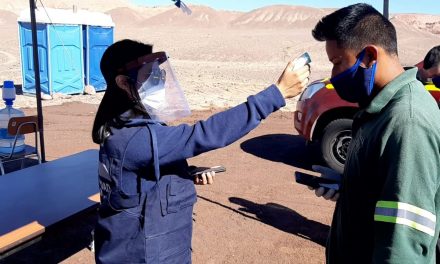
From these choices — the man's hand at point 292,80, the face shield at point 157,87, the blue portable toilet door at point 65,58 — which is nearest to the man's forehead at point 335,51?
the man's hand at point 292,80

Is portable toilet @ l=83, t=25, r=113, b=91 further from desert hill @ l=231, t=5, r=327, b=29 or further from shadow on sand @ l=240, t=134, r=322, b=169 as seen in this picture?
desert hill @ l=231, t=5, r=327, b=29

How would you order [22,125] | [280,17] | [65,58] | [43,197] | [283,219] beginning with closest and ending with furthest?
→ 1. [43,197]
2. [283,219]
3. [22,125]
4. [65,58]
5. [280,17]

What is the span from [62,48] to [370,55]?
511 inches

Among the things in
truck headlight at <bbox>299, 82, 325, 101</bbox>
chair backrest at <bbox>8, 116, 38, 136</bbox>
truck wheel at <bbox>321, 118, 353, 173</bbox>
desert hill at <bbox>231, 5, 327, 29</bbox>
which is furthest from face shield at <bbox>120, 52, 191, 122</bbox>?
desert hill at <bbox>231, 5, 327, 29</bbox>

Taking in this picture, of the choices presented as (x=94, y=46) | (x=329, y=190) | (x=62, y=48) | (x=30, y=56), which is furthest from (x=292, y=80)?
(x=94, y=46)

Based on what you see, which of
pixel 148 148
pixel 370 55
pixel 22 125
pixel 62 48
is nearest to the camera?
pixel 370 55

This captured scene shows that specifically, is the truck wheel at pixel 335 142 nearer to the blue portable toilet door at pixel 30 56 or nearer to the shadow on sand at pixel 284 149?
the shadow on sand at pixel 284 149

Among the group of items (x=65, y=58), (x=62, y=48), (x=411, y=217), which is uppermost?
(x=62, y=48)

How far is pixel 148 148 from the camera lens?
188 centimetres

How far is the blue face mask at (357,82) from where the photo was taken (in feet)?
5.32

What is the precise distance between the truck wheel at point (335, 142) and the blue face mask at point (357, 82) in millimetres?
4627

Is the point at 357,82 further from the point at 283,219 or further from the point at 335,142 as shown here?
the point at 335,142

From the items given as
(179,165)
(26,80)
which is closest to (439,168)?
(179,165)

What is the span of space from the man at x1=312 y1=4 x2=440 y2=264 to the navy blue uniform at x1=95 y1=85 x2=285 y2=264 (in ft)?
1.17
